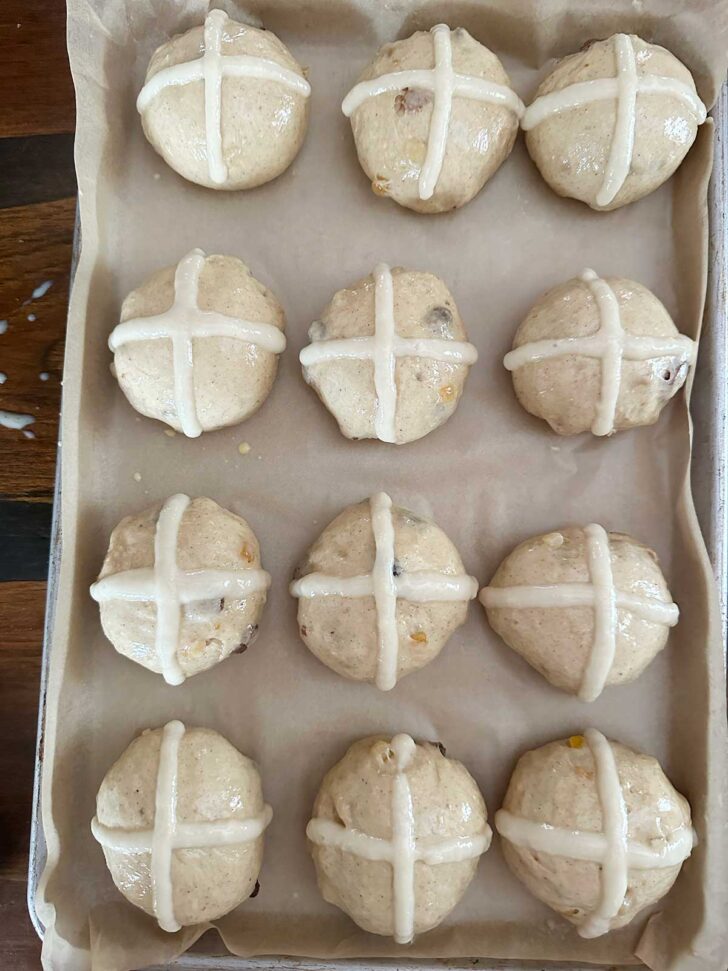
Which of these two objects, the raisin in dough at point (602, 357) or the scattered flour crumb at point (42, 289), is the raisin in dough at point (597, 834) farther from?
the scattered flour crumb at point (42, 289)

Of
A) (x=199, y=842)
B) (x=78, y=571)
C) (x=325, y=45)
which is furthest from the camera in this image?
(x=325, y=45)

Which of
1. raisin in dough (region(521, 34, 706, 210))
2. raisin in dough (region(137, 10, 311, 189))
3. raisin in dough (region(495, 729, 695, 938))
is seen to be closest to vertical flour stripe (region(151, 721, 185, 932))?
raisin in dough (region(495, 729, 695, 938))

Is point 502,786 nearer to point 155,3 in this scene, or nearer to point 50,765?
point 50,765

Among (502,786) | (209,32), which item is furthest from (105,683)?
(209,32)

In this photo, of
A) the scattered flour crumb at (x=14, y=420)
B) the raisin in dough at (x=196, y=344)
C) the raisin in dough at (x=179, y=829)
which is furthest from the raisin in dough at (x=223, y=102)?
the raisin in dough at (x=179, y=829)

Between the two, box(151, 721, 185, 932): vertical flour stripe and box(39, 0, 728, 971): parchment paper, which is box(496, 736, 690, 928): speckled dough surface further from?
box(151, 721, 185, 932): vertical flour stripe

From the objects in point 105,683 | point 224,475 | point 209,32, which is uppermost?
point 209,32

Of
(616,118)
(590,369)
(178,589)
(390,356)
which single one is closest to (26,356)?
(178,589)
